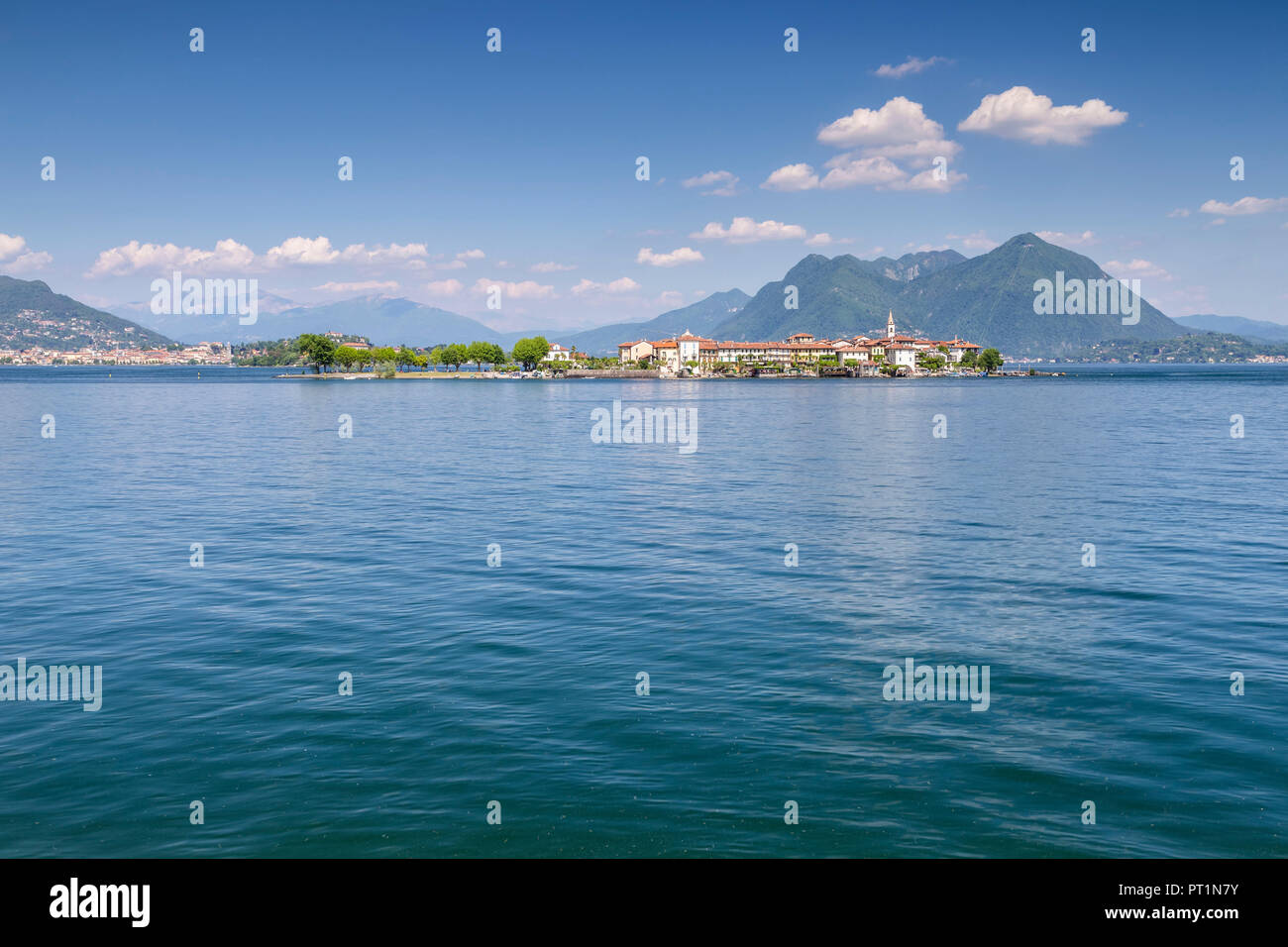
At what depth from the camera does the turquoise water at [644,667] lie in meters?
13.6

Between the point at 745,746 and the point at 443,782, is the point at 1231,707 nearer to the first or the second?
the point at 745,746

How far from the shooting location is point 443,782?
1480cm

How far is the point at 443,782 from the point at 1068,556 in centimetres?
2800

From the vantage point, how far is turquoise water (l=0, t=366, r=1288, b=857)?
13.6m

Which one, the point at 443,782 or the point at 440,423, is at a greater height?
the point at 440,423

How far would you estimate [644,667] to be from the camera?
69.3ft

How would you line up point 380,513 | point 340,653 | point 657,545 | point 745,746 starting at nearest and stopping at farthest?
point 745,746 → point 340,653 → point 657,545 → point 380,513
